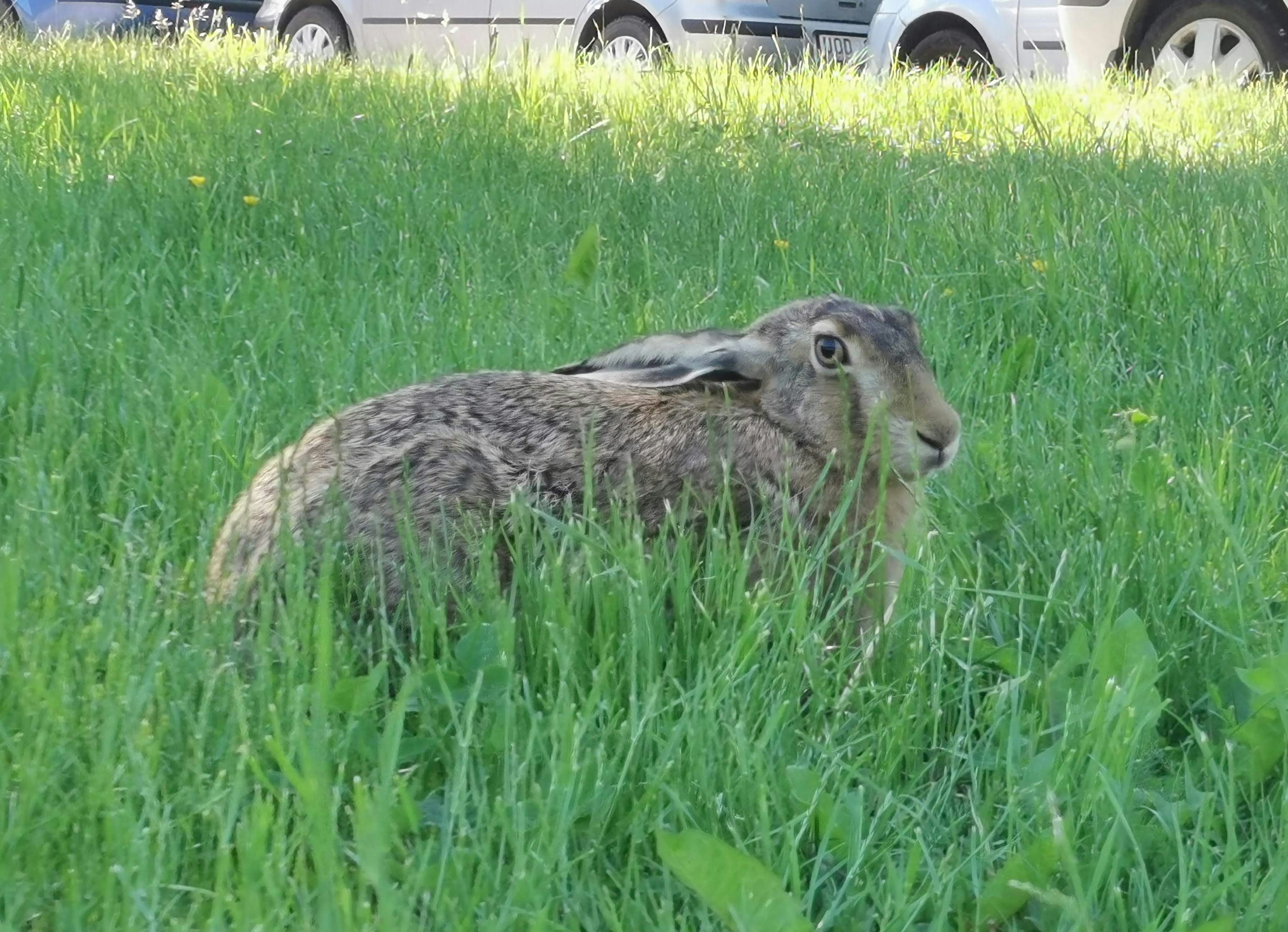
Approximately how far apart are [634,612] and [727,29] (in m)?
8.39

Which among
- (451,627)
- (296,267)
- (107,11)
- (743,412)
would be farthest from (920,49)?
(451,627)

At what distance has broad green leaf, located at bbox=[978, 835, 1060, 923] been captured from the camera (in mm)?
1661

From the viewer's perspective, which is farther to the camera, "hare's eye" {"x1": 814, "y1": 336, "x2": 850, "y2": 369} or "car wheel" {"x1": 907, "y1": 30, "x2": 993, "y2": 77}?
"car wheel" {"x1": 907, "y1": 30, "x2": 993, "y2": 77}

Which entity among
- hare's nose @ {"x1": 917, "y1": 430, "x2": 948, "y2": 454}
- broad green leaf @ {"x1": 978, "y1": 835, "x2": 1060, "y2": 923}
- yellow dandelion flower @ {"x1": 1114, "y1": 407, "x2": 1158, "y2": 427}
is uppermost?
hare's nose @ {"x1": 917, "y1": 430, "x2": 948, "y2": 454}

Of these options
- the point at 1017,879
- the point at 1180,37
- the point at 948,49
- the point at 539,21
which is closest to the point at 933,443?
the point at 1017,879

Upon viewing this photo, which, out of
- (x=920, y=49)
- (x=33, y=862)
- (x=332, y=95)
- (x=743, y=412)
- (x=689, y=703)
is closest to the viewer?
(x=33, y=862)

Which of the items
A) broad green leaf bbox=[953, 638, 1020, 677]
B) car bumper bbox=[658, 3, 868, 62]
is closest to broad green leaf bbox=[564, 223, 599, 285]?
broad green leaf bbox=[953, 638, 1020, 677]

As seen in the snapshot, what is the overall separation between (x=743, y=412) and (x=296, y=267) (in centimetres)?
182

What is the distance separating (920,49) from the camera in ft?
34.6

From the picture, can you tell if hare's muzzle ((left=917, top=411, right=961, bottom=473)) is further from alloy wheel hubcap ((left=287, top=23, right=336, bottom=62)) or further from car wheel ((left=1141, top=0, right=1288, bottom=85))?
alloy wheel hubcap ((left=287, top=23, right=336, bottom=62))

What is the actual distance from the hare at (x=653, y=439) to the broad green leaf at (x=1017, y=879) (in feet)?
2.21

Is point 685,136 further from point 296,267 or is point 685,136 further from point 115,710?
point 115,710

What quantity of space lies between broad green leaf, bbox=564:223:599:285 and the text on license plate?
6.79m

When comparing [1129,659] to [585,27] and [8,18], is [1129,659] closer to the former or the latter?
[585,27]
